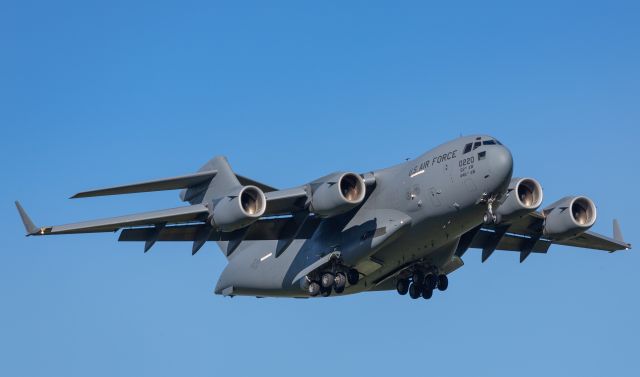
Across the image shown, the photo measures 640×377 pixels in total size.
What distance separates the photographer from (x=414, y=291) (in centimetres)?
2530

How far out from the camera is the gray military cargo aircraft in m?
22.2

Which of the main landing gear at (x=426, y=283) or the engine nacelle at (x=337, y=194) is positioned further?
the main landing gear at (x=426, y=283)

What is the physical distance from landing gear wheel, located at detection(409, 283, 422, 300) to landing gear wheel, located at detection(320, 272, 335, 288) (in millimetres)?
2386

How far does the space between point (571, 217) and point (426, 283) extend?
344 cm

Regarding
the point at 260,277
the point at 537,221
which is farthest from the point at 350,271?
the point at 537,221

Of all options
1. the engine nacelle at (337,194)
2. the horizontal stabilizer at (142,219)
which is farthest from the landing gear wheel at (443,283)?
the horizontal stabilizer at (142,219)

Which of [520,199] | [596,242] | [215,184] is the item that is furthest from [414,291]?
[215,184]

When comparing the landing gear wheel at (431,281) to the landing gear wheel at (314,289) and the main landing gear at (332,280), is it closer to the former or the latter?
the main landing gear at (332,280)

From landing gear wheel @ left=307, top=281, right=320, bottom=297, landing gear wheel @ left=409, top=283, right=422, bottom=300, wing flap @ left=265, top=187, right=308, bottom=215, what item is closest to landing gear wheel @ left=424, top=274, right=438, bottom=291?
landing gear wheel @ left=409, top=283, right=422, bottom=300

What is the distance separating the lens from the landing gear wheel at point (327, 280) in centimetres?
2373

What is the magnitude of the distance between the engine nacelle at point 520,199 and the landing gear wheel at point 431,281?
2308 millimetres

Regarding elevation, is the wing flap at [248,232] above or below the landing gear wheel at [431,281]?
above

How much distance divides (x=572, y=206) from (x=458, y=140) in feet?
12.3

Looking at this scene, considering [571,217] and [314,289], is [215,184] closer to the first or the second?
[314,289]
